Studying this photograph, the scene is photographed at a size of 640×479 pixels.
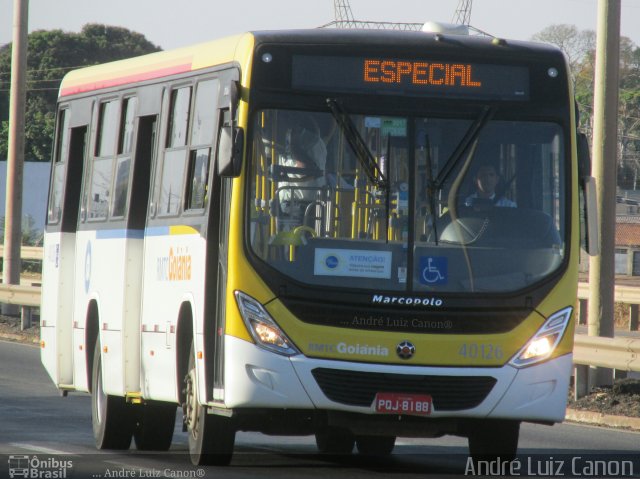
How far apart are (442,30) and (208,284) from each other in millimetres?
2565

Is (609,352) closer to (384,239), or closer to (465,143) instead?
(465,143)

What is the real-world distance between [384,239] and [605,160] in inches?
308

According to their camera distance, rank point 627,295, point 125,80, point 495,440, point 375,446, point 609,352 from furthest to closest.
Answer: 1. point 627,295
2. point 609,352
3. point 125,80
4. point 375,446
5. point 495,440

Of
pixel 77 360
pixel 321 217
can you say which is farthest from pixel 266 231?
pixel 77 360

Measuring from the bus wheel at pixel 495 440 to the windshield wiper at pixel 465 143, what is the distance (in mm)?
1722

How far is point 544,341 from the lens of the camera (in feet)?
34.0

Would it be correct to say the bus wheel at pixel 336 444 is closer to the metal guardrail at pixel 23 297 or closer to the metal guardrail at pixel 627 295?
the metal guardrail at pixel 23 297

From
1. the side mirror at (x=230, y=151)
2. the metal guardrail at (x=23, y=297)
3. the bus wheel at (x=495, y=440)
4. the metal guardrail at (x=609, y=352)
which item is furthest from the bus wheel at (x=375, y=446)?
the metal guardrail at (x=23, y=297)

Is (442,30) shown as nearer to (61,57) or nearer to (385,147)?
(385,147)

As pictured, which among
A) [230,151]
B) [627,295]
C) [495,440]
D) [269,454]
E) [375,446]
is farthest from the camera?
[627,295]

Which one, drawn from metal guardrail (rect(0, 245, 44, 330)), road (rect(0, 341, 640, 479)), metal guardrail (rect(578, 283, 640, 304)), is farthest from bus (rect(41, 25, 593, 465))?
metal guardrail (rect(578, 283, 640, 304))

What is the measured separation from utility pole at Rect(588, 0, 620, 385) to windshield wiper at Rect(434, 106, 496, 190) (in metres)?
7.27

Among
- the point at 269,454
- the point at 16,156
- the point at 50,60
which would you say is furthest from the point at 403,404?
the point at 50,60

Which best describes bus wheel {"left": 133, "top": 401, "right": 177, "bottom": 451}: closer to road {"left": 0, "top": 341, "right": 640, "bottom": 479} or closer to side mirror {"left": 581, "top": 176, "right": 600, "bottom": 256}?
road {"left": 0, "top": 341, "right": 640, "bottom": 479}
